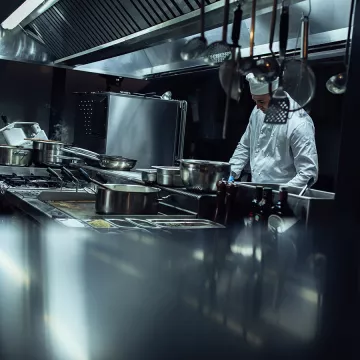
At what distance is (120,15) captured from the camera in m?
3.88

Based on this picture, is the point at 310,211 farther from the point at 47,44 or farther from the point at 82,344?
the point at 47,44

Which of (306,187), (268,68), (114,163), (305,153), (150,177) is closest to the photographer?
(268,68)

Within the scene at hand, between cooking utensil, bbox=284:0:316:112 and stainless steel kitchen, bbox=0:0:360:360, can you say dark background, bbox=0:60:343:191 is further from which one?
cooking utensil, bbox=284:0:316:112

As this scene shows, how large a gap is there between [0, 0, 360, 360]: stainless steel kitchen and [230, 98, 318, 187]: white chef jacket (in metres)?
0.01

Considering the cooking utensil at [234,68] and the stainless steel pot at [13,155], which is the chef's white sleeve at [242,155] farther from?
the cooking utensil at [234,68]

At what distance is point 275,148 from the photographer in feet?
12.8

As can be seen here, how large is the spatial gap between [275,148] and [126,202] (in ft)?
4.99

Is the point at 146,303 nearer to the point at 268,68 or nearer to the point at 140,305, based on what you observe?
the point at 140,305

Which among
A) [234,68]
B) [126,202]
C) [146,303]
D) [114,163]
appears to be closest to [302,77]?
[234,68]

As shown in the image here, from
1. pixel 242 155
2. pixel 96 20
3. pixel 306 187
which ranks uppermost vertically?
pixel 96 20

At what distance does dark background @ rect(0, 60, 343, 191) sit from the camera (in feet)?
12.1

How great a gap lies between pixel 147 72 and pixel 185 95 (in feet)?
2.49

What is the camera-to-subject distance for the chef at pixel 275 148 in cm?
362

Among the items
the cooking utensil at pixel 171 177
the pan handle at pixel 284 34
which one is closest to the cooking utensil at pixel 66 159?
the cooking utensil at pixel 171 177
